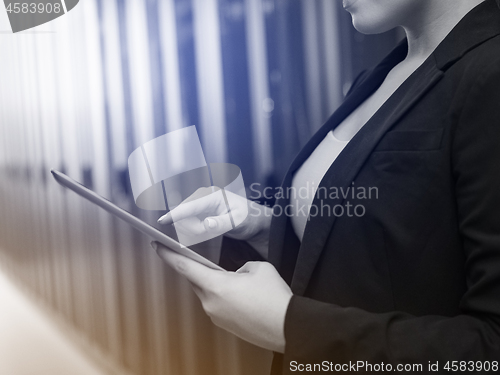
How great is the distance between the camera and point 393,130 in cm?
55

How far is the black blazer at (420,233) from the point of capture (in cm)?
45

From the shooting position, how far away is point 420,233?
0.53 meters

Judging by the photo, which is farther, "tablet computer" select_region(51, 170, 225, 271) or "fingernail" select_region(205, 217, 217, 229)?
"fingernail" select_region(205, 217, 217, 229)

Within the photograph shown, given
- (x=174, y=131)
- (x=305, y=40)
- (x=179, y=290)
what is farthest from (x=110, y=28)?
(x=179, y=290)

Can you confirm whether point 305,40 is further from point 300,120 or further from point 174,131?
point 174,131

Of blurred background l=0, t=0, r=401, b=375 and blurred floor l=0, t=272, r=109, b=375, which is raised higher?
blurred background l=0, t=0, r=401, b=375

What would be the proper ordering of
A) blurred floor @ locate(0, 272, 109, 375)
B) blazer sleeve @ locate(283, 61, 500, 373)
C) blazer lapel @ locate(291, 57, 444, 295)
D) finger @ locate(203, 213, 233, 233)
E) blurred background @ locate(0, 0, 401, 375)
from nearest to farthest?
blazer sleeve @ locate(283, 61, 500, 373)
blazer lapel @ locate(291, 57, 444, 295)
finger @ locate(203, 213, 233, 233)
blurred background @ locate(0, 0, 401, 375)
blurred floor @ locate(0, 272, 109, 375)

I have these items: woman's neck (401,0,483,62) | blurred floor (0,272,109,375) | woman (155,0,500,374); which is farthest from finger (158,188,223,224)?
blurred floor (0,272,109,375)

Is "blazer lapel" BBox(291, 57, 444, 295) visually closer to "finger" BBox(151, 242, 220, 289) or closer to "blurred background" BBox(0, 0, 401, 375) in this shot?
"finger" BBox(151, 242, 220, 289)

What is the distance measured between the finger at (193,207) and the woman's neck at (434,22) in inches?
19.9

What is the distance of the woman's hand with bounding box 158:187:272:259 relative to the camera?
2.53 ft

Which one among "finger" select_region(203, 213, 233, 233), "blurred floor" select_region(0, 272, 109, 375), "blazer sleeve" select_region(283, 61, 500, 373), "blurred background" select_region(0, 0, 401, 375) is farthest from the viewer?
"blurred floor" select_region(0, 272, 109, 375)

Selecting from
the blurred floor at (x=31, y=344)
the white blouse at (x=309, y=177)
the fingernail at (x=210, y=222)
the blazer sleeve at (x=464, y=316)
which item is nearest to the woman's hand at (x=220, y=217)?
the fingernail at (x=210, y=222)

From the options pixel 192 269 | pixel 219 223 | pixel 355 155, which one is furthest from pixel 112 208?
pixel 355 155
